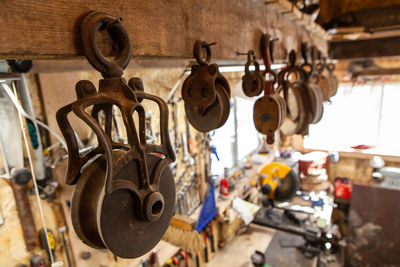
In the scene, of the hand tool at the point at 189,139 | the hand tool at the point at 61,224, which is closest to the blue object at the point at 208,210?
the hand tool at the point at 189,139

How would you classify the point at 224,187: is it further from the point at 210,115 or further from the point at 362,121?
the point at 362,121

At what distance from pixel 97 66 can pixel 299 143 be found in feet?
17.8

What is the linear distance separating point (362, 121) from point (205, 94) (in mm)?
5543

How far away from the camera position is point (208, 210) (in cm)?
250

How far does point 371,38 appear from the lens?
7.86 feet

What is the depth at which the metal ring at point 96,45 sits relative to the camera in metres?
0.43

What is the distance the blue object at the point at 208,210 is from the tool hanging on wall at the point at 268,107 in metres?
1.52

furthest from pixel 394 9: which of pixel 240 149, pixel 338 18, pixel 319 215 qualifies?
pixel 240 149

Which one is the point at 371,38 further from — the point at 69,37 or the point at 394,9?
the point at 69,37

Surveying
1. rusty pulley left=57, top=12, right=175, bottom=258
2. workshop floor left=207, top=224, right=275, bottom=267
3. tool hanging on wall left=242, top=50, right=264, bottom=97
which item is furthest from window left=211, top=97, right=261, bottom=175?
rusty pulley left=57, top=12, right=175, bottom=258

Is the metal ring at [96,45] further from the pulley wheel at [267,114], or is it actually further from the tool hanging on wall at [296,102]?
the tool hanging on wall at [296,102]

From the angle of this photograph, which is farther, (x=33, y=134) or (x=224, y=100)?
(x=33, y=134)

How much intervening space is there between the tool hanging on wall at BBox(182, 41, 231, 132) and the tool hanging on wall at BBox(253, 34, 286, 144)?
0.28m

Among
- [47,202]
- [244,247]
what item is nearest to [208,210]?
[244,247]
